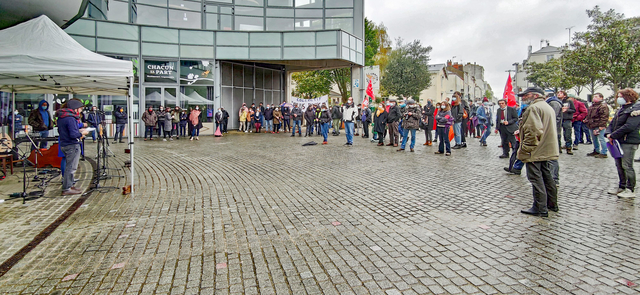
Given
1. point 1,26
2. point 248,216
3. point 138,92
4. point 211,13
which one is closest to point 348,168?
point 248,216

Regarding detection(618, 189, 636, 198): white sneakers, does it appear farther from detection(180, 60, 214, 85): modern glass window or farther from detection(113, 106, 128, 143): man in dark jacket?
detection(180, 60, 214, 85): modern glass window

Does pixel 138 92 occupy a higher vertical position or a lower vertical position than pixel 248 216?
higher

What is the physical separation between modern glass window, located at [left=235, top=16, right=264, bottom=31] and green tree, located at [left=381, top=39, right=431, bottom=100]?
Result: 26.5 metres

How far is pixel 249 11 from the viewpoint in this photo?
25.0 meters

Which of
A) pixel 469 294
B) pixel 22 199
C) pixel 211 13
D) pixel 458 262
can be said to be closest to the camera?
pixel 469 294

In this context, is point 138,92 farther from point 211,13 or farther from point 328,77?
point 328,77

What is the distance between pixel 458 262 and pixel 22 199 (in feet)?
22.9

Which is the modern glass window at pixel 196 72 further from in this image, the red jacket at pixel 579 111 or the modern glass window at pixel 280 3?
the red jacket at pixel 579 111

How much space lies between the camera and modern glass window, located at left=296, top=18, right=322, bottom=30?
25922 millimetres

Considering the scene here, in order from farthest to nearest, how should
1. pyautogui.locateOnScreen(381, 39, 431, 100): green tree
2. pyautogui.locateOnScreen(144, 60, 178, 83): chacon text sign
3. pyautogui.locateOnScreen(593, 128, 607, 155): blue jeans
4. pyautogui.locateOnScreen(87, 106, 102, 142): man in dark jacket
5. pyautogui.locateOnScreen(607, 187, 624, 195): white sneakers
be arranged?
→ pyautogui.locateOnScreen(381, 39, 431, 100): green tree < pyautogui.locateOnScreen(144, 60, 178, 83): chacon text sign < pyautogui.locateOnScreen(593, 128, 607, 155): blue jeans < pyautogui.locateOnScreen(87, 106, 102, 142): man in dark jacket < pyautogui.locateOnScreen(607, 187, 624, 195): white sneakers

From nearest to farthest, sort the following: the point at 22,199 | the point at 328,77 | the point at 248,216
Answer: the point at 248,216
the point at 22,199
the point at 328,77

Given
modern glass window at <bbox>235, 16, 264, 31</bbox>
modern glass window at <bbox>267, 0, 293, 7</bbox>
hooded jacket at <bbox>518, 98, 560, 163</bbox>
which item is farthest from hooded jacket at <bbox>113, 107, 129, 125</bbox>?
hooded jacket at <bbox>518, 98, 560, 163</bbox>

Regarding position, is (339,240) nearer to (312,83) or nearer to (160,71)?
(160,71)

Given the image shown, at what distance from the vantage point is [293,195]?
6.46 meters
